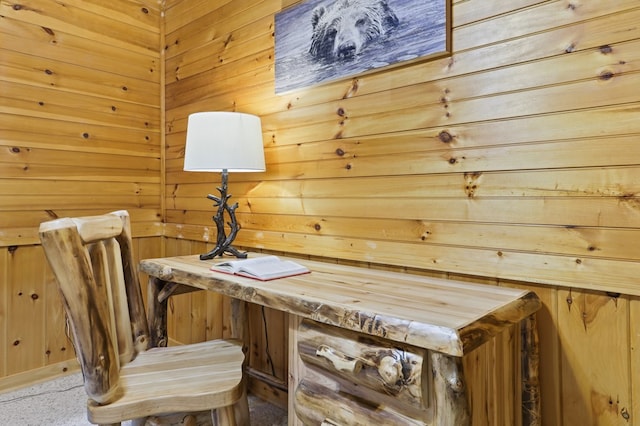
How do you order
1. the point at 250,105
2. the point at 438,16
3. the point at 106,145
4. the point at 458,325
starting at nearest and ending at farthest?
the point at 458,325, the point at 438,16, the point at 250,105, the point at 106,145

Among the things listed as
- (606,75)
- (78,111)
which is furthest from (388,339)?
(78,111)

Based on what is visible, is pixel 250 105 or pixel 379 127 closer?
pixel 379 127

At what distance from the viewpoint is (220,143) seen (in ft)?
5.40

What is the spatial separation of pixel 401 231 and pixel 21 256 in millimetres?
2011

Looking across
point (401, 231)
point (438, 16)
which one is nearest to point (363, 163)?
point (401, 231)

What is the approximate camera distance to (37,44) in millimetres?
2199

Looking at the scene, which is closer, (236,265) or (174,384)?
(174,384)

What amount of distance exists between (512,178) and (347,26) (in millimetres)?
880

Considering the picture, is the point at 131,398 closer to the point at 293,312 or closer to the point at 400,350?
the point at 293,312

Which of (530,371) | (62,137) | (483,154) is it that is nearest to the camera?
(530,371)

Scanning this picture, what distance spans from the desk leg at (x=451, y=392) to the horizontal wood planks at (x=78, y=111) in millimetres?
2258

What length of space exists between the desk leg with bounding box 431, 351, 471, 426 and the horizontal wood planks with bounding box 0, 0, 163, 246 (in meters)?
2.26

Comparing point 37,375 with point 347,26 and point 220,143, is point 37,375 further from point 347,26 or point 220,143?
point 347,26

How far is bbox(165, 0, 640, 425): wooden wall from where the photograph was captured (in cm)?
106
